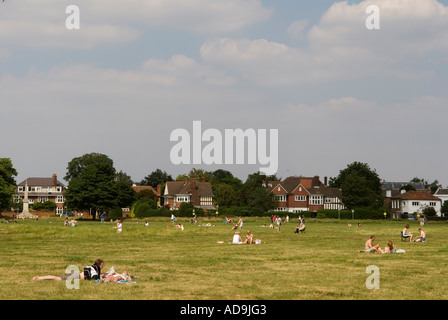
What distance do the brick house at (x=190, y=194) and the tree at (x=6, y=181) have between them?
215 ft

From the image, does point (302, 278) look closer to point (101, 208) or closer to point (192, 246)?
point (192, 246)

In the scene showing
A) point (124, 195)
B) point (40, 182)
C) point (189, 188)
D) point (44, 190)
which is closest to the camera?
point (124, 195)

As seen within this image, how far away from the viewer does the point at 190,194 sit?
586 ft

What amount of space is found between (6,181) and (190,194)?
69479 mm

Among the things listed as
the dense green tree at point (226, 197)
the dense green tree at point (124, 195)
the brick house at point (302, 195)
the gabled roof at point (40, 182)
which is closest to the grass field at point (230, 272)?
the dense green tree at point (124, 195)

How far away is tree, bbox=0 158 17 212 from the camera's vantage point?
11174 cm

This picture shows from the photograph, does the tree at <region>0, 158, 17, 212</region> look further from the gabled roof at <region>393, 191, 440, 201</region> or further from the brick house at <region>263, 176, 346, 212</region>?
the gabled roof at <region>393, 191, 440, 201</region>

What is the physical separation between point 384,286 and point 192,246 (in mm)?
21281

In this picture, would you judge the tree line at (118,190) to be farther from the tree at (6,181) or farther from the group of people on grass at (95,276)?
the group of people on grass at (95,276)

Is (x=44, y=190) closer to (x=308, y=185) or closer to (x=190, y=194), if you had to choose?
(x=190, y=194)

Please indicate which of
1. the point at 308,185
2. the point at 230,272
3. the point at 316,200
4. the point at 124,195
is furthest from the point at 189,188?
the point at 230,272

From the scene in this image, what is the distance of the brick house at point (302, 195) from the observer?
16488 cm

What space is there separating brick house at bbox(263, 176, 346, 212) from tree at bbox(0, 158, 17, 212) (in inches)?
2731
